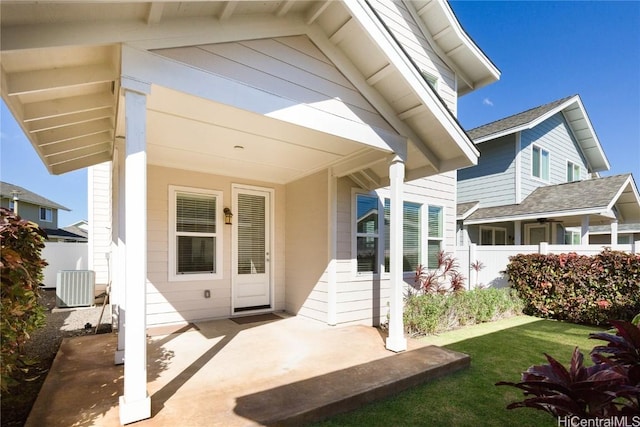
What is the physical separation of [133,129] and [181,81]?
0.57m

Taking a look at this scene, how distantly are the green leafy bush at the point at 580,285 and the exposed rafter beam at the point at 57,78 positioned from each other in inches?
337

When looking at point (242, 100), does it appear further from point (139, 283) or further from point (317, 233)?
point (317, 233)

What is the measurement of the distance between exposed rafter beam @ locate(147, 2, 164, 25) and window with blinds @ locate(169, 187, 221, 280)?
333 cm

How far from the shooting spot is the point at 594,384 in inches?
57.7

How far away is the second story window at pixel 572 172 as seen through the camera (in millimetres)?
13195

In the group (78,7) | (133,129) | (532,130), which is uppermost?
(532,130)

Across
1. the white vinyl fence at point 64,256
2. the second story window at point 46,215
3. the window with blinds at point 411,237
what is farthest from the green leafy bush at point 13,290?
the second story window at point 46,215

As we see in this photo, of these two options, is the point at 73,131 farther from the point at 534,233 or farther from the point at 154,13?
the point at 534,233

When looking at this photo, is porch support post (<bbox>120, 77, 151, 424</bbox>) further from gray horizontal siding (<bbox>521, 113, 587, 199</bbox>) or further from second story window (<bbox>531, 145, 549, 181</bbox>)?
second story window (<bbox>531, 145, 549, 181</bbox>)

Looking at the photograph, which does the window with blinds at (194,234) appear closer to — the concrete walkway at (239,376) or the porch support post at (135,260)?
the concrete walkway at (239,376)

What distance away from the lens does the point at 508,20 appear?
10383mm

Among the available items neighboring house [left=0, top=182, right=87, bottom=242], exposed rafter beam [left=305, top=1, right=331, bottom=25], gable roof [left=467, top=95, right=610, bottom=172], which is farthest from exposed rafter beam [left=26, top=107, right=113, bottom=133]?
neighboring house [left=0, top=182, right=87, bottom=242]

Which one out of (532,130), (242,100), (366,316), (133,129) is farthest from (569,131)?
(133,129)

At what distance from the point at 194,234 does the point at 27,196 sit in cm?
2213
